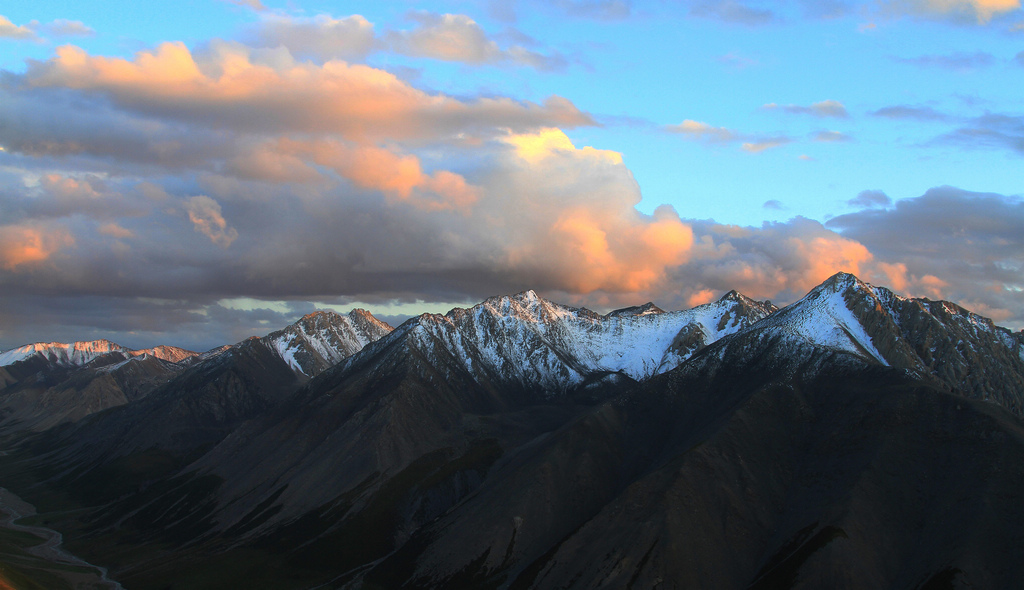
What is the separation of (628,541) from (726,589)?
86.0 feet

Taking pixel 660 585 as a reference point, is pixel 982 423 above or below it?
above

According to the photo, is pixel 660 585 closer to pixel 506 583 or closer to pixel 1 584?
pixel 506 583

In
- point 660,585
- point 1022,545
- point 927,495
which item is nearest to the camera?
point 1022,545

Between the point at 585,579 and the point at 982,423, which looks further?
the point at 982,423

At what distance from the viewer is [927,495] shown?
189625 millimetres

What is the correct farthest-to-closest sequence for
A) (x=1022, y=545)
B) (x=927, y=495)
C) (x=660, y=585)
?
(x=927, y=495) → (x=660, y=585) → (x=1022, y=545)

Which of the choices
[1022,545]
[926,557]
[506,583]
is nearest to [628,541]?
[506,583]

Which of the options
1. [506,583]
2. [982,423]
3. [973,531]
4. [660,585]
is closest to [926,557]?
[973,531]

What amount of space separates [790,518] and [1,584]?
192822 mm

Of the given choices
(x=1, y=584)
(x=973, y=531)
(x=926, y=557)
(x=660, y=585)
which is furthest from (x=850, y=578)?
(x=1, y=584)

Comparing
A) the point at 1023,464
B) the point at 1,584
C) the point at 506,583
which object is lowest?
the point at 506,583

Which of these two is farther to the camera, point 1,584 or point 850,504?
point 850,504

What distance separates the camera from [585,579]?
606ft

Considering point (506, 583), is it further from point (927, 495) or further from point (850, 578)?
point (927, 495)
